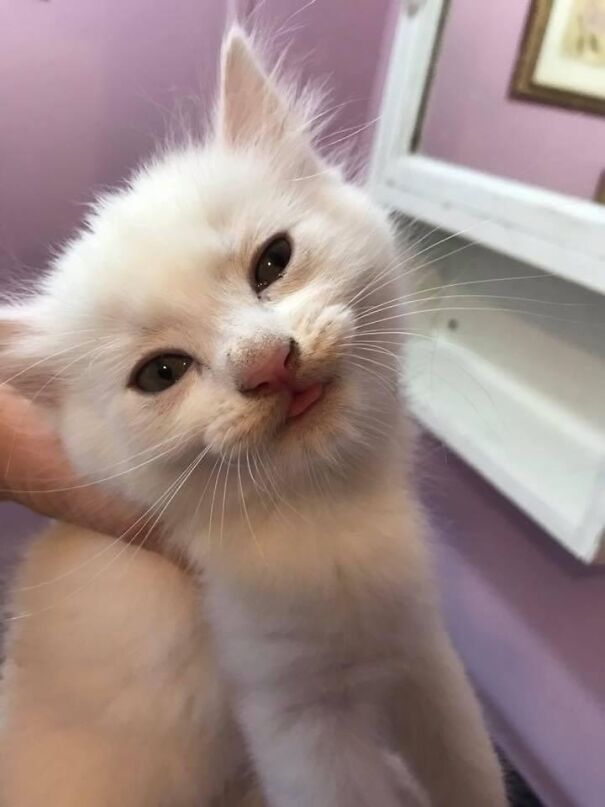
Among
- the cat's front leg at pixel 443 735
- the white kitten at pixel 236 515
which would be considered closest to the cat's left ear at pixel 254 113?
the white kitten at pixel 236 515

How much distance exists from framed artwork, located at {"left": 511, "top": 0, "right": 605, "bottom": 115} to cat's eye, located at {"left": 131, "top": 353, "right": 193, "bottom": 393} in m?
0.60

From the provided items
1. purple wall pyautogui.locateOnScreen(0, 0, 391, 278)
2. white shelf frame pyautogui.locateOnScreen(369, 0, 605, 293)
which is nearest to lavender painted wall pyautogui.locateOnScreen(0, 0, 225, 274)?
purple wall pyautogui.locateOnScreen(0, 0, 391, 278)

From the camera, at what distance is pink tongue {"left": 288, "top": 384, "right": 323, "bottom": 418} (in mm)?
549

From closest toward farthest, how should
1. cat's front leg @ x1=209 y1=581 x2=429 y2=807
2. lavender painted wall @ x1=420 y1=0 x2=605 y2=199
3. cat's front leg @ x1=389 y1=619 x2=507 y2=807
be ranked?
cat's front leg @ x1=209 y1=581 x2=429 y2=807
cat's front leg @ x1=389 y1=619 x2=507 y2=807
lavender painted wall @ x1=420 y1=0 x2=605 y2=199

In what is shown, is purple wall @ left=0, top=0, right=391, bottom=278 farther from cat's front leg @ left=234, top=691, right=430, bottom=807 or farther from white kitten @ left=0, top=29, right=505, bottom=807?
cat's front leg @ left=234, top=691, right=430, bottom=807

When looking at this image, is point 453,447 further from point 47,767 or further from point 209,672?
point 47,767

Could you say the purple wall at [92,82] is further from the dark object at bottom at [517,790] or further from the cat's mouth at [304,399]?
the dark object at bottom at [517,790]

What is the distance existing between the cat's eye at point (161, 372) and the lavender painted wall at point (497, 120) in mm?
539

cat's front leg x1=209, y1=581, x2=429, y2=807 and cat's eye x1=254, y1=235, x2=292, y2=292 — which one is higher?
cat's eye x1=254, y1=235, x2=292, y2=292

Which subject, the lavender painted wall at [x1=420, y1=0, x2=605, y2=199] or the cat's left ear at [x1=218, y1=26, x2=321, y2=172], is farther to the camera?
the lavender painted wall at [x1=420, y1=0, x2=605, y2=199]

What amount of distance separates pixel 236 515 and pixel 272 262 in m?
0.22

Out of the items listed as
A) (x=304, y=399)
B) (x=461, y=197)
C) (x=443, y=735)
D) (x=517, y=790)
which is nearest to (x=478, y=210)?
(x=461, y=197)

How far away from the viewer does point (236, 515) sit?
62 centimetres

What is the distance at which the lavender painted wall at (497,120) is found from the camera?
0.86 metres
